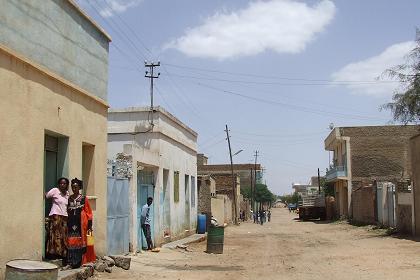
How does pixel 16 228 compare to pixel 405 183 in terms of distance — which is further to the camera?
pixel 405 183

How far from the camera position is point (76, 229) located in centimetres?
1064

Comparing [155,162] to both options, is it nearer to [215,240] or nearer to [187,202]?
[215,240]

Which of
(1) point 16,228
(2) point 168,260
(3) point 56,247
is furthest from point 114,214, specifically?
(1) point 16,228

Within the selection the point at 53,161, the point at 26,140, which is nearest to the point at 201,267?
the point at 53,161

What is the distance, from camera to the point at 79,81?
1176 cm

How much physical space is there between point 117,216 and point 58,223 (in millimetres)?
4238

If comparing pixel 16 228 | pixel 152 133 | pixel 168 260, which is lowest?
pixel 168 260

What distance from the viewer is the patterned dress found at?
34.5ft

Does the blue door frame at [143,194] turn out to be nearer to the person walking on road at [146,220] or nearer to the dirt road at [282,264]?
the person walking on road at [146,220]

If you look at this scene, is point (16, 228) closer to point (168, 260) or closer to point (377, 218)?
point (168, 260)

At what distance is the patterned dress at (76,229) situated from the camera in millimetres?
10523

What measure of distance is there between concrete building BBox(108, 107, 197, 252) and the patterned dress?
5.02m

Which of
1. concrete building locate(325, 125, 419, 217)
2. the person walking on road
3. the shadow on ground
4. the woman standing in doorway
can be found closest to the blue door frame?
the person walking on road

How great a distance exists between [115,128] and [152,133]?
1291 millimetres
